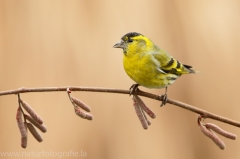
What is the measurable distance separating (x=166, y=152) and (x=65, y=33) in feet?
2.73

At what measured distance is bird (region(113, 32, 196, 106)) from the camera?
156 cm

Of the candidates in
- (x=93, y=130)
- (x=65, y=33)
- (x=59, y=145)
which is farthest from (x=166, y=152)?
(x=65, y=33)

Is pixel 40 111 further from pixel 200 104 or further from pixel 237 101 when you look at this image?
pixel 237 101

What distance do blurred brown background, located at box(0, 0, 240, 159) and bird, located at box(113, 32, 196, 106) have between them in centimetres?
29

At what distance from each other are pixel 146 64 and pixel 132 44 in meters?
0.12

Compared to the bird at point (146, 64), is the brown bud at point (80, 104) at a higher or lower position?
lower

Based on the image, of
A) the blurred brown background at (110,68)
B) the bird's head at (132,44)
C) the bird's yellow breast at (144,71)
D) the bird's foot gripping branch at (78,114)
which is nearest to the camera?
the bird's foot gripping branch at (78,114)

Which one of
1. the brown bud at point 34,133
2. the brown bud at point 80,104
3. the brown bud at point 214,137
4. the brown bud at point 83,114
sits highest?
the brown bud at point 80,104

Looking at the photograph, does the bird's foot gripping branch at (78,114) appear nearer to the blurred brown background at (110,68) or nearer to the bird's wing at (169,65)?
the bird's wing at (169,65)

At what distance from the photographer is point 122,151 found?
81.6 inches

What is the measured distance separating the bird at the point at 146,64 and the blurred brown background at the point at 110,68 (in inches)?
11.3

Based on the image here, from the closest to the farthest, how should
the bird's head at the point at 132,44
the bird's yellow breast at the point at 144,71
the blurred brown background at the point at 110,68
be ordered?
the bird's yellow breast at the point at 144,71 → the bird's head at the point at 132,44 → the blurred brown background at the point at 110,68

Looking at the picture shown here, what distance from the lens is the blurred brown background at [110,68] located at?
1976 millimetres

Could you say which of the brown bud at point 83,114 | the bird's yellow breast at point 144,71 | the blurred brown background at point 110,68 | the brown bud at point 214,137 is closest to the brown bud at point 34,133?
the brown bud at point 83,114
